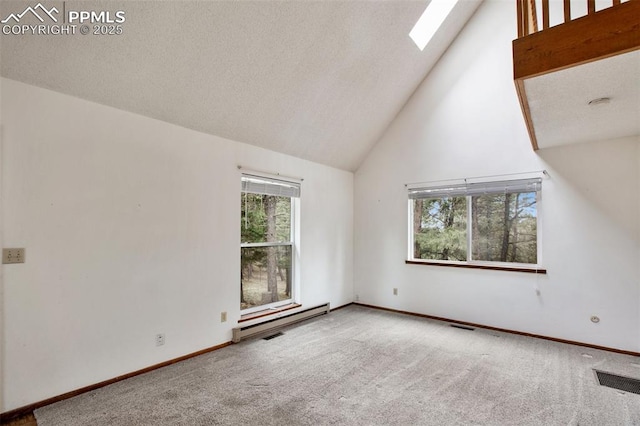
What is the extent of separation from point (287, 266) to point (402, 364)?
1953mm

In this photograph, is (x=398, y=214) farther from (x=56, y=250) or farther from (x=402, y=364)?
(x=56, y=250)

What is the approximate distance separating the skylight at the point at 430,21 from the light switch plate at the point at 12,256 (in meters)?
4.01

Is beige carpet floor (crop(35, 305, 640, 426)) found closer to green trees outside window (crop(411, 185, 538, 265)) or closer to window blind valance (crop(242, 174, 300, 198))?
green trees outside window (crop(411, 185, 538, 265))

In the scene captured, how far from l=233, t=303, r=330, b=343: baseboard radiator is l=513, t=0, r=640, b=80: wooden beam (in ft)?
10.8

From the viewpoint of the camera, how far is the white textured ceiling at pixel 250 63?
7.11 feet

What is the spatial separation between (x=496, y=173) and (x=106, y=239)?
13.8 ft

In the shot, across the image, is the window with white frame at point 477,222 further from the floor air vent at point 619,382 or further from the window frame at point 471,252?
the floor air vent at point 619,382

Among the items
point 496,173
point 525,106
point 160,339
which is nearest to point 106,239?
point 160,339

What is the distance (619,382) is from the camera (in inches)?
103

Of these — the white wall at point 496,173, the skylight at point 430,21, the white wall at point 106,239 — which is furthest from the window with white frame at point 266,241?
the skylight at point 430,21

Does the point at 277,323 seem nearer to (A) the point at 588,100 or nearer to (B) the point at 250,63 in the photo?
(B) the point at 250,63

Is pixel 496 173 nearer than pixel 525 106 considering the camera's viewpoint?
No

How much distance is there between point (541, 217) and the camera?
3.73 m

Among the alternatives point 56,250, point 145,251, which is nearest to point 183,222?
point 145,251
